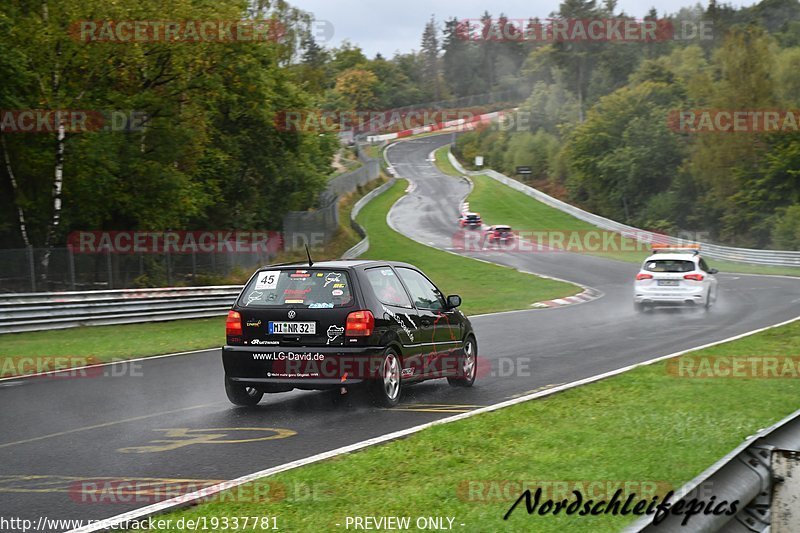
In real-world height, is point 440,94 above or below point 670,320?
above

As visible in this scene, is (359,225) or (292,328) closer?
(292,328)

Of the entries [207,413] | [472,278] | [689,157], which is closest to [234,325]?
[207,413]

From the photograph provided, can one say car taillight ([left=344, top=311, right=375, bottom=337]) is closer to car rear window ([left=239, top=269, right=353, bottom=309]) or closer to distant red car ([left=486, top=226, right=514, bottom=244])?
car rear window ([left=239, top=269, right=353, bottom=309])

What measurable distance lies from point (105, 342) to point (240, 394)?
356 inches

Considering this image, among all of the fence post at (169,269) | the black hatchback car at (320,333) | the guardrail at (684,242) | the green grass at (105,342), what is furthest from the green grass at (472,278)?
the black hatchback car at (320,333)

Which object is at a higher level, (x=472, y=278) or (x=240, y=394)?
(x=240, y=394)

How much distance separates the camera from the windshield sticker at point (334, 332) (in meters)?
9.98

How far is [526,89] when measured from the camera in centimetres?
15312

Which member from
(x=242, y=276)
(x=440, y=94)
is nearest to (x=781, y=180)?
(x=242, y=276)

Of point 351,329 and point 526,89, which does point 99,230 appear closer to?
point 351,329

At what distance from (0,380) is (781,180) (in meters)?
58.3

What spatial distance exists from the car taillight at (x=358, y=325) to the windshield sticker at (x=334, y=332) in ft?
0.19

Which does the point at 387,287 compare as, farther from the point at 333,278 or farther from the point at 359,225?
the point at 359,225

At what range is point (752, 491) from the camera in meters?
4.22
